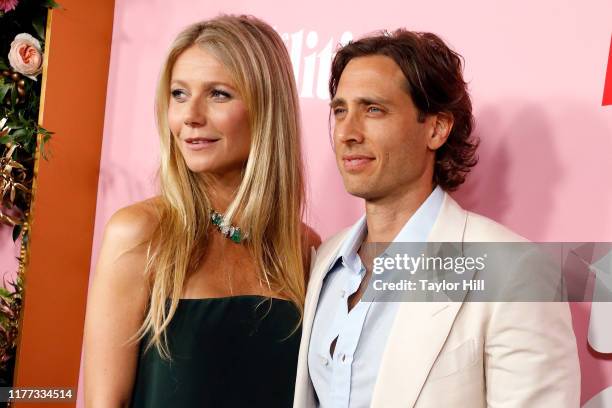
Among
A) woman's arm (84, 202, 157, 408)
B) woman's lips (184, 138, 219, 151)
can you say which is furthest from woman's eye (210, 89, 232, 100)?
woman's arm (84, 202, 157, 408)

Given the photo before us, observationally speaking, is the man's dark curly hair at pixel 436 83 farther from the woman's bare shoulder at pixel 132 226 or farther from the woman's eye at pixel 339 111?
the woman's bare shoulder at pixel 132 226

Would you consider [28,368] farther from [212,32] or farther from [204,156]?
[212,32]

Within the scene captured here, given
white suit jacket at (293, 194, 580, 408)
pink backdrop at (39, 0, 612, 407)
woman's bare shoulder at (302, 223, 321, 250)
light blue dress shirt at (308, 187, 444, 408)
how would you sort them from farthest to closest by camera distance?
woman's bare shoulder at (302, 223, 321, 250) → pink backdrop at (39, 0, 612, 407) → light blue dress shirt at (308, 187, 444, 408) → white suit jacket at (293, 194, 580, 408)

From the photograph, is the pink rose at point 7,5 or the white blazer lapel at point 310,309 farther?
the pink rose at point 7,5

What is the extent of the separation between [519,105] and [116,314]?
123cm

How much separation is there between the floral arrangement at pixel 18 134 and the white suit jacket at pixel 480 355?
70.3 inches

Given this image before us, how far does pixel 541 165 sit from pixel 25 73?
1965mm

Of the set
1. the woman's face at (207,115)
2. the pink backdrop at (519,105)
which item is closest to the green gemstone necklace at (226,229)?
the woman's face at (207,115)

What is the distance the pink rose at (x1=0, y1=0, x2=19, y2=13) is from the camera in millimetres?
3125

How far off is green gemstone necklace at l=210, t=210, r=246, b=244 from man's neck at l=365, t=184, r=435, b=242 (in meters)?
0.41

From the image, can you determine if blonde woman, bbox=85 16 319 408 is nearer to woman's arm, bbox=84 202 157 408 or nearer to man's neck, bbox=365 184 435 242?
woman's arm, bbox=84 202 157 408

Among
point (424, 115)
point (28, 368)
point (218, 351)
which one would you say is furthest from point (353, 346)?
point (28, 368)

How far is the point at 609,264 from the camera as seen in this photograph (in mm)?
2094

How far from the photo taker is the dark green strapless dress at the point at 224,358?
6.90ft
